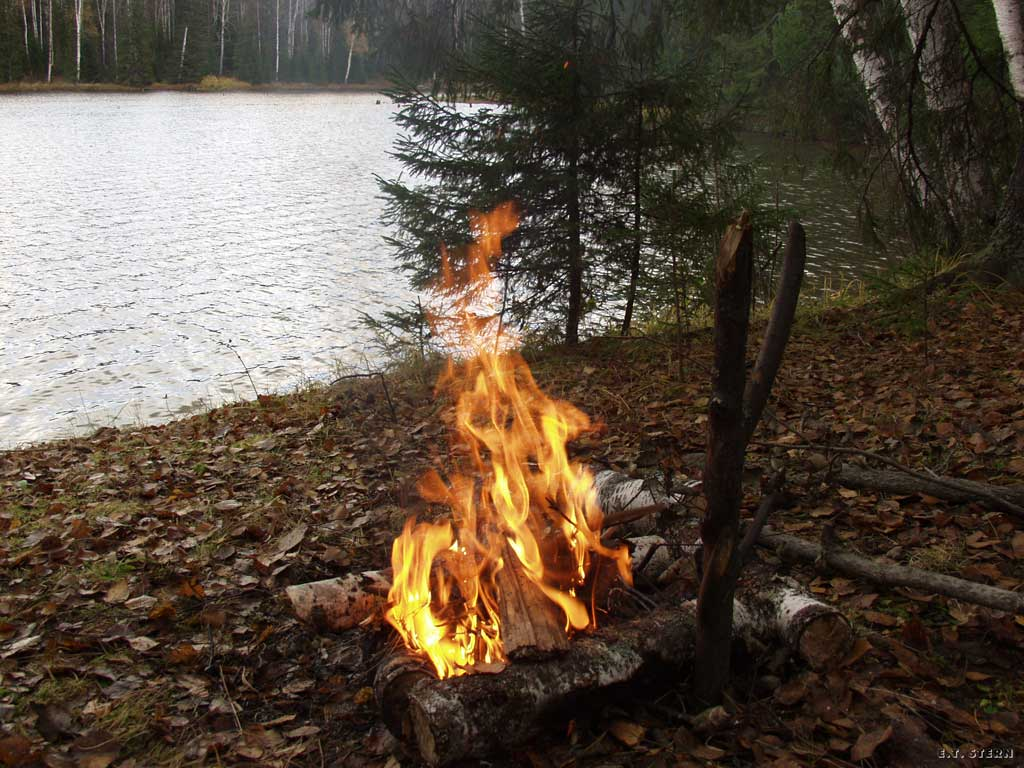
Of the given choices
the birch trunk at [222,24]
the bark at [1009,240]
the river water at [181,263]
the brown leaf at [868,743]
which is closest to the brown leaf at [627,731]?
the brown leaf at [868,743]

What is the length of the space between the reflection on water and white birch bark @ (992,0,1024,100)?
904 centimetres

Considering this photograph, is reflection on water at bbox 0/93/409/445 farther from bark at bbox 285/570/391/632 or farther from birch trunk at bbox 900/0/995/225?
birch trunk at bbox 900/0/995/225

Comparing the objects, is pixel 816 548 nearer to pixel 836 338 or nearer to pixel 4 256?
pixel 836 338

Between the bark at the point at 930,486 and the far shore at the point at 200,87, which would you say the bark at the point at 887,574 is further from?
the far shore at the point at 200,87

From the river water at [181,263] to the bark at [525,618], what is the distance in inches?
303

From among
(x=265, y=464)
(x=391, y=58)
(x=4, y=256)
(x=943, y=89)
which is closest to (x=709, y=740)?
(x=265, y=464)

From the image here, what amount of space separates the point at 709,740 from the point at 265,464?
168 inches

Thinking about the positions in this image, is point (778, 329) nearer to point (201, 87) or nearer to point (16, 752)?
point (16, 752)

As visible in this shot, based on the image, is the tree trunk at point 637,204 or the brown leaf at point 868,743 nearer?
the brown leaf at point 868,743

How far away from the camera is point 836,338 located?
800 cm

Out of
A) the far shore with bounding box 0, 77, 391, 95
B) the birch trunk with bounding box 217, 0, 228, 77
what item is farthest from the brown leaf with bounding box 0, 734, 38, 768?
the birch trunk with bounding box 217, 0, 228, 77

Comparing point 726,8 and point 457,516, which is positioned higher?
point 726,8

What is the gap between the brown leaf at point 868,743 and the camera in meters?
2.41

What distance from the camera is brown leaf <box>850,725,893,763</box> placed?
2.41m
